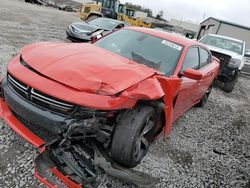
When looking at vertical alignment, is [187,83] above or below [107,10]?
above

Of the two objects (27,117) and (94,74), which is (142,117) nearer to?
(94,74)

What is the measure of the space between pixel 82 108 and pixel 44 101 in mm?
381

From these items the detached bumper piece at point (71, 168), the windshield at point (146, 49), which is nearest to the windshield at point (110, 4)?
the windshield at point (146, 49)

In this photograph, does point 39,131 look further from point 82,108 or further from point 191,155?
point 191,155

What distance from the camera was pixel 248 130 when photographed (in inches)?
217

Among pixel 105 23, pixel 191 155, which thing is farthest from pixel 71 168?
pixel 105 23

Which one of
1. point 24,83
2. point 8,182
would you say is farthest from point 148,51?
point 8,182

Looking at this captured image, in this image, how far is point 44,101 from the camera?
248 centimetres

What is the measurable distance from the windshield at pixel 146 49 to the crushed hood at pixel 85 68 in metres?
0.50

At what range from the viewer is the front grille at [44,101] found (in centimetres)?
242

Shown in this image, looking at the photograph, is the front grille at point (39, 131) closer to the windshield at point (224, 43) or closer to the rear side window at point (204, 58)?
the rear side window at point (204, 58)

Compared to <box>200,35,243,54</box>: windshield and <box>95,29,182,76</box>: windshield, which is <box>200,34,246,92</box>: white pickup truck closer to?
<box>200,35,243,54</box>: windshield

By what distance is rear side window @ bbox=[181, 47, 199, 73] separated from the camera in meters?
3.93

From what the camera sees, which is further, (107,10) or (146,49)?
(107,10)
